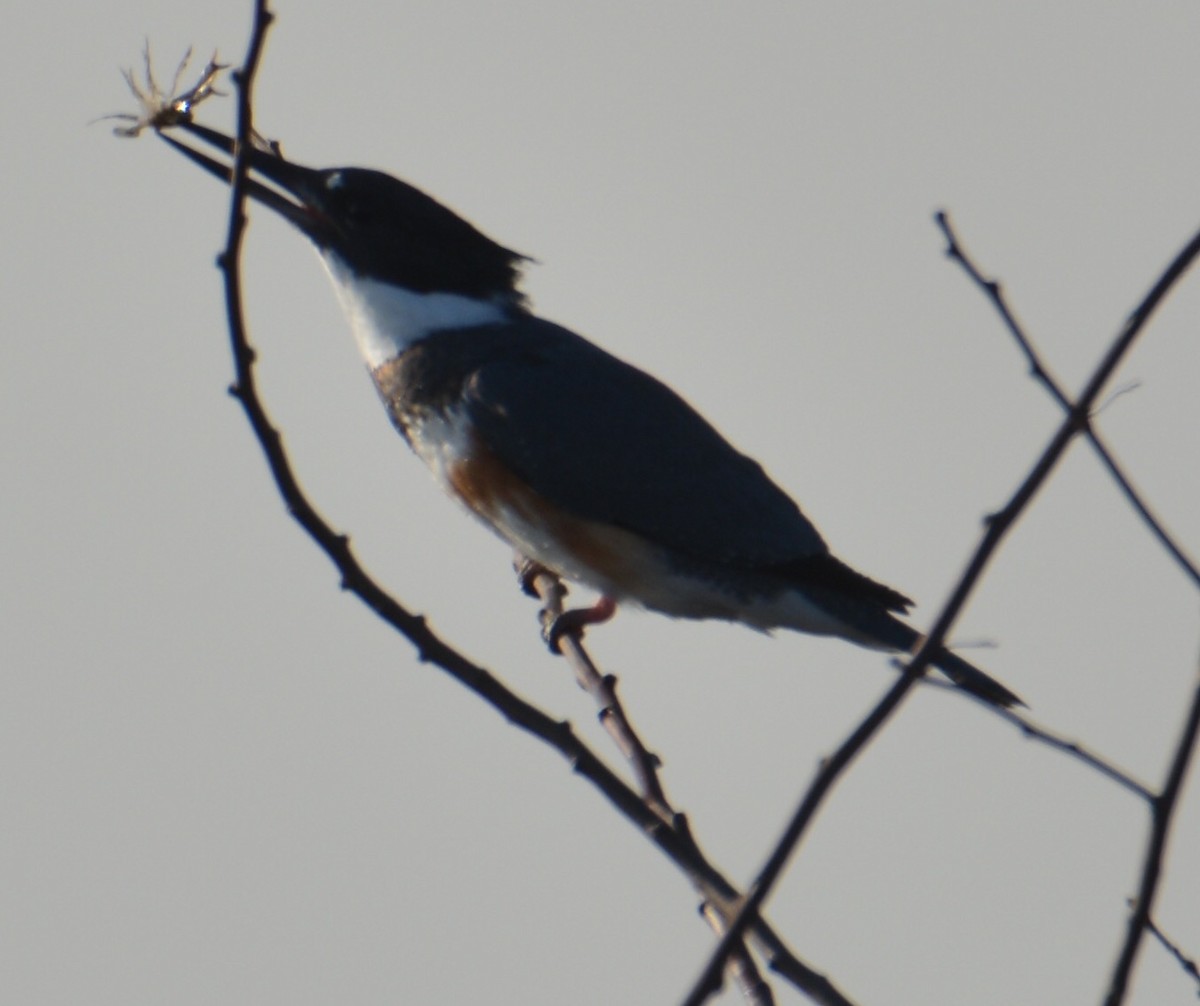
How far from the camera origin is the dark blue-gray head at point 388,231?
20.2 feet

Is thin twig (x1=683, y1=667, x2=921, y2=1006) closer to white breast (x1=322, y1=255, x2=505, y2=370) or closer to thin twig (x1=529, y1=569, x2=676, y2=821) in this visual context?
thin twig (x1=529, y1=569, x2=676, y2=821)

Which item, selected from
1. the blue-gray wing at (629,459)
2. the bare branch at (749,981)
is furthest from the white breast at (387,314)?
the bare branch at (749,981)

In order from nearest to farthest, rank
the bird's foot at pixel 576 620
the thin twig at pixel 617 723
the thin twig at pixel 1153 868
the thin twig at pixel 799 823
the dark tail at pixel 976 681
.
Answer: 1. the thin twig at pixel 799 823
2. the thin twig at pixel 1153 868
3. the thin twig at pixel 617 723
4. the dark tail at pixel 976 681
5. the bird's foot at pixel 576 620

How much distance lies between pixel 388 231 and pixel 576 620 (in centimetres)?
173

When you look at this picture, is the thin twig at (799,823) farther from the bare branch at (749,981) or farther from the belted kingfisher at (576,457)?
the belted kingfisher at (576,457)

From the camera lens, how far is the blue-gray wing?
5797 mm

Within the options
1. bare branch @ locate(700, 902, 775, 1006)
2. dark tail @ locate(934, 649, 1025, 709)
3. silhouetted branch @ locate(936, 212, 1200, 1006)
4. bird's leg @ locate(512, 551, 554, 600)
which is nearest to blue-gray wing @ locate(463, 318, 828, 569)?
bird's leg @ locate(512, 551, 554, 600)

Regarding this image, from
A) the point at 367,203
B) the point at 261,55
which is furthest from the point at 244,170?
the point at 367,203

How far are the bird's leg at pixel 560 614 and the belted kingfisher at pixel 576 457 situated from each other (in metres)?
0.02

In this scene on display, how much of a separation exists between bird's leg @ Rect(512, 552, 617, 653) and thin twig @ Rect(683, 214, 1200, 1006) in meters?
3.23

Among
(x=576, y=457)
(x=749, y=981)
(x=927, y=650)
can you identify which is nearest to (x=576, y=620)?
(x=576, y=457)

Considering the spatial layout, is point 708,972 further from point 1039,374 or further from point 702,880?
point 1039,374

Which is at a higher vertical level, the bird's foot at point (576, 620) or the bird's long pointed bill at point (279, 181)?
the bird's long pointed bill at point (279, 181)

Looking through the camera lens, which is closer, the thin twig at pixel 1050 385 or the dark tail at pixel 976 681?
the thin twig at pixel 1050 385
